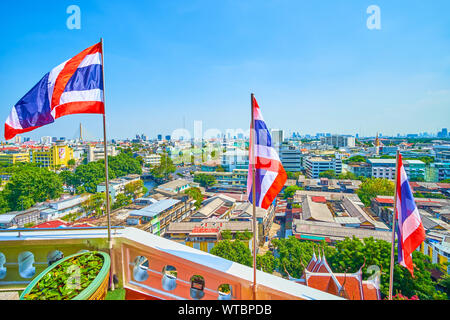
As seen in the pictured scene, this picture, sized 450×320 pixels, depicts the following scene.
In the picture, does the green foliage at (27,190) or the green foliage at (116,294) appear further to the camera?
the green foliage at (27,190)

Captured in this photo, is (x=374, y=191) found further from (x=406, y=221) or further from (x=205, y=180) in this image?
(x=406, y=221)

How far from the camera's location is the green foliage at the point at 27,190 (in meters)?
13.8

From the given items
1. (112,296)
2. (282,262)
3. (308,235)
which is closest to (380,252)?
(282,262)

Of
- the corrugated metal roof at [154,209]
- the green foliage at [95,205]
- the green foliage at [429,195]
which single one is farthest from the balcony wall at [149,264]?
the green foliage at [429,195]

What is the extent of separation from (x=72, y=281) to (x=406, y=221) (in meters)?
2.22

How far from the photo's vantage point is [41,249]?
1739 millimetres

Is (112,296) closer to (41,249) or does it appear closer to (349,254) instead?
(41,249)

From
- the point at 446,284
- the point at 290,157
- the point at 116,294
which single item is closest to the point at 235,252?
the point at 446,284

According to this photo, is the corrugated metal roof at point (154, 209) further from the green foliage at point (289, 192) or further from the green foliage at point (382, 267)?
the green foliage at point (289, 192)

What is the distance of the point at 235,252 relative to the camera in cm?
679

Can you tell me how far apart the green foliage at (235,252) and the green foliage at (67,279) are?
18.4 feet

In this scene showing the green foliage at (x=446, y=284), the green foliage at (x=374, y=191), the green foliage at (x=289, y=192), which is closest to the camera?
the green foliage at (x=446, y=284)

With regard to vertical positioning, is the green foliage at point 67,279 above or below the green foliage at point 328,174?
above

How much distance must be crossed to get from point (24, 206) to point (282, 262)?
1443 cm
